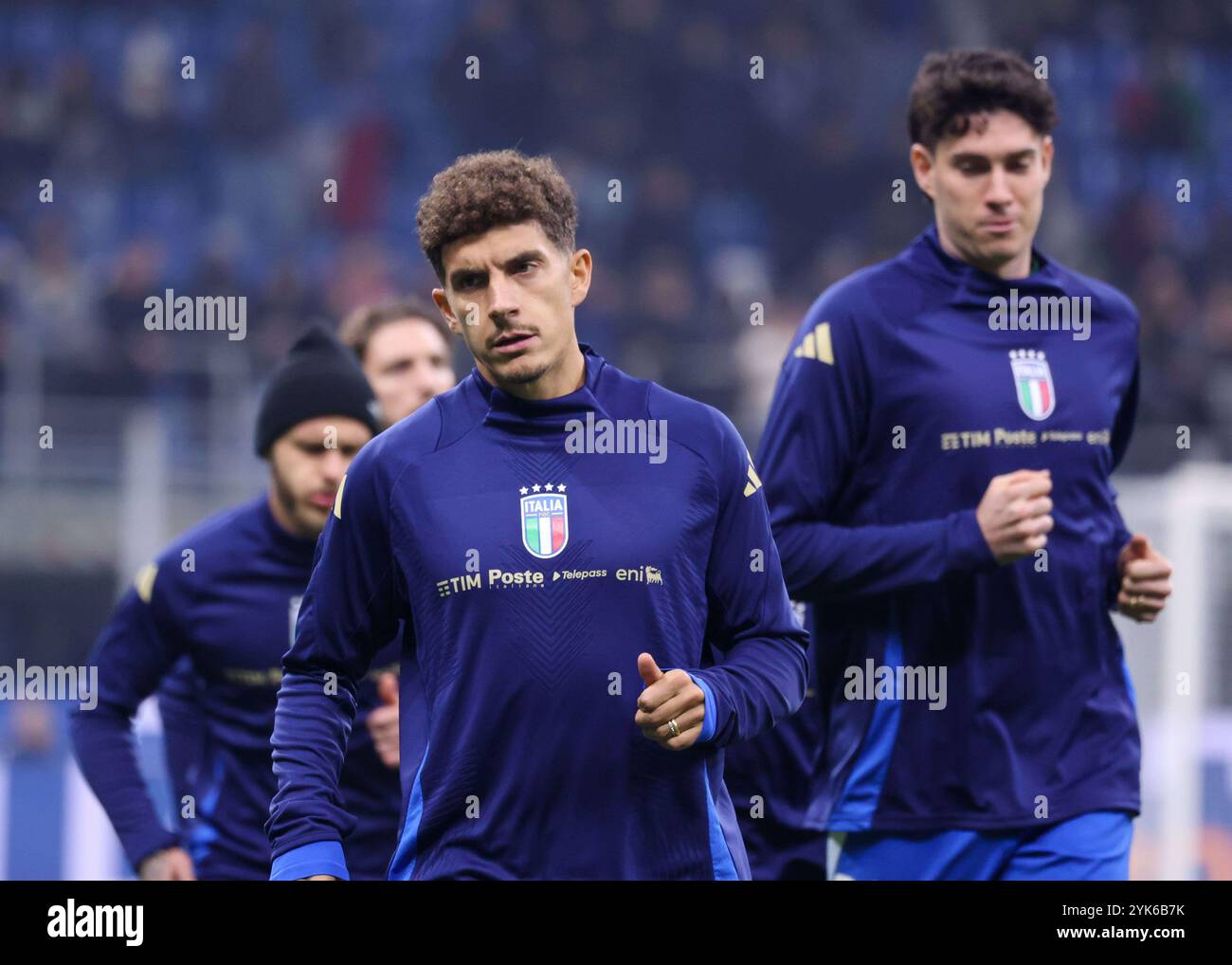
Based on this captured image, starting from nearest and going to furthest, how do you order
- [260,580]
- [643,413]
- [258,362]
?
[643,413] → [260,580] → [258,362]

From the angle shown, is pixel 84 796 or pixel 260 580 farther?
pixel 84 796

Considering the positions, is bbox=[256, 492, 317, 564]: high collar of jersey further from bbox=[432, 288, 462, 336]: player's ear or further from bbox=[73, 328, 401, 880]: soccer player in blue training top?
bbox=[432, 288, 462, 336]: player's ear

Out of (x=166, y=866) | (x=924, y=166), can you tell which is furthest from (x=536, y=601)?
(x=166, y=866)

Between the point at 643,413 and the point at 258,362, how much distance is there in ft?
28.1

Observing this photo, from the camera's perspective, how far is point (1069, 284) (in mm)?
4090

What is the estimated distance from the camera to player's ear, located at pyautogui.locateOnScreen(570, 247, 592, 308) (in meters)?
3.12

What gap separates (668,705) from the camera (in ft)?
8.91

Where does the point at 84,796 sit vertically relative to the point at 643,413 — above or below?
below

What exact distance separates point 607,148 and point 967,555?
10684 millimetres

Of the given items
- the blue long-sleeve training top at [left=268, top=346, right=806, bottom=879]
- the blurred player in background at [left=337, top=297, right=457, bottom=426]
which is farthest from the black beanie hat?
the blue long-sleeve training top at [left=268, top=346, right=806, bottom=879]

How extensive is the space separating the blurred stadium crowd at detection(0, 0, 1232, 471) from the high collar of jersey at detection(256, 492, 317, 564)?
7123 millimetres

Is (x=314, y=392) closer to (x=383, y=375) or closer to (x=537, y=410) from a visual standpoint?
(x=383, y=375)
